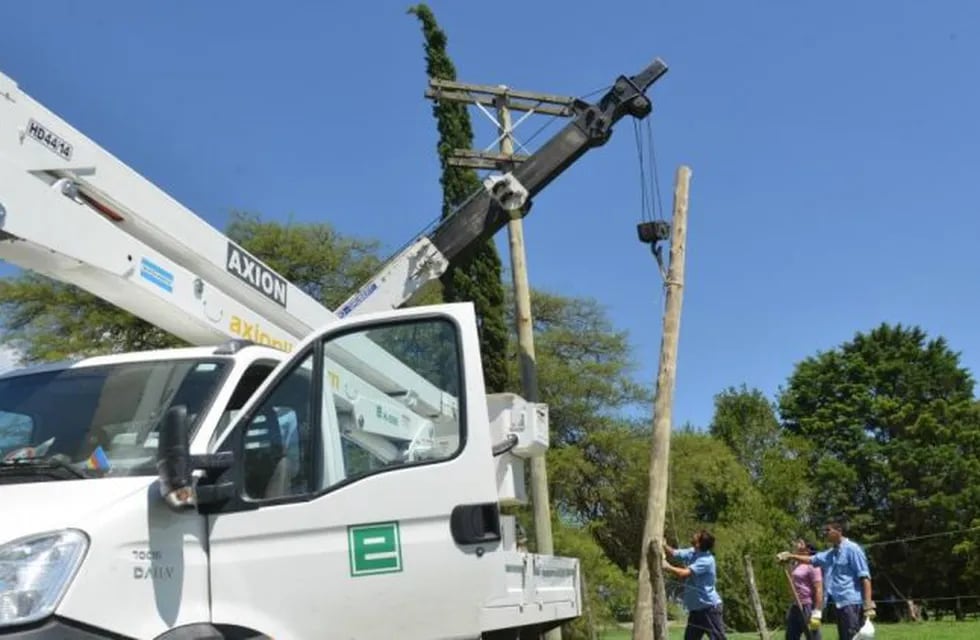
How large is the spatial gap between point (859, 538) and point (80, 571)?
51.7 m

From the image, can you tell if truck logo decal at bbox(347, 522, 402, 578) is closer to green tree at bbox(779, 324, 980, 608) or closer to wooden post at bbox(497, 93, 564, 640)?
wooden post at bbox(497, 93, 564, 640)

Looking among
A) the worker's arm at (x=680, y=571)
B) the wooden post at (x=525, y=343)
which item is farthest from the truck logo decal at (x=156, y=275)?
the wooden post at (x=525, y=343)

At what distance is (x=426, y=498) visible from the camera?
436 cm

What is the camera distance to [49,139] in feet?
17.3

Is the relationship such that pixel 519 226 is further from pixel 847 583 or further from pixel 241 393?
pixel 241 393

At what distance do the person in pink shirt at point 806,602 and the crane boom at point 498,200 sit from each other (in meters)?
5.46

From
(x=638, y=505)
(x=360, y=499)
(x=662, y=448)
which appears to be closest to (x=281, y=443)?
(x=360, y=499)

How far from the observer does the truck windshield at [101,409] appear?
14.2ft

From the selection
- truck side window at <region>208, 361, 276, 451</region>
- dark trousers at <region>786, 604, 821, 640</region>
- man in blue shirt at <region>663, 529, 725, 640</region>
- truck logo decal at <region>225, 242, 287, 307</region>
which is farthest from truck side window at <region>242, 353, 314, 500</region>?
dark trousers at <region>786, 604, 821, 640</region>

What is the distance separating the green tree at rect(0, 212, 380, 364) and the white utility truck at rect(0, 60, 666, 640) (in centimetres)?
1700

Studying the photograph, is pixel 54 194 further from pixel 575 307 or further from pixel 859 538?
pixel 859 538

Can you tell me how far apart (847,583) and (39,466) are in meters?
8.85

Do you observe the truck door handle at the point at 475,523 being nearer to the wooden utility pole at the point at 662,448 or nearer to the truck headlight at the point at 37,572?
the truck headlight at the point at 37,572

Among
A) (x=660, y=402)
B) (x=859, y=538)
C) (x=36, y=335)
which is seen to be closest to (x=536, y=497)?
(x=660, y=402)
